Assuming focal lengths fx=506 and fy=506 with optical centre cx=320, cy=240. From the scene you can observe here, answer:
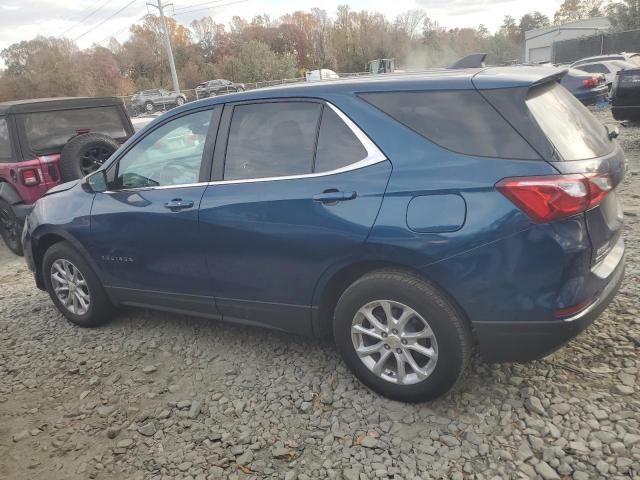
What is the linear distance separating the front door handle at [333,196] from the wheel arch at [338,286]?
34cm

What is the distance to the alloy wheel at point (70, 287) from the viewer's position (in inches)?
159

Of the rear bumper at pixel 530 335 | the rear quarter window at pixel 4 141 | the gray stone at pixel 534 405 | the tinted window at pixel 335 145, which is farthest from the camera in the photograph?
the rear quarter window at pixel 4 141

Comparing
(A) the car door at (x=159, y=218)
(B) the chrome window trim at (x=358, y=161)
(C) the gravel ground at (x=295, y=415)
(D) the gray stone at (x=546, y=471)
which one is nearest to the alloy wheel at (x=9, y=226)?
(C) the gravel ground at (x=295, y=415)

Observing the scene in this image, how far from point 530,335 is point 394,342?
667 millimetres

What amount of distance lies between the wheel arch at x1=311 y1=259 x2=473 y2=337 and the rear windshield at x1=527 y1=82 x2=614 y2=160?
0.85m

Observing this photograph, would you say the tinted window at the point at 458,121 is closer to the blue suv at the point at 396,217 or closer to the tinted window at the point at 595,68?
the blue suv at the point at 396,217

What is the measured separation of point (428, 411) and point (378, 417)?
0.27 m

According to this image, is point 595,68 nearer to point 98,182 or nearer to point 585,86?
point 585,86

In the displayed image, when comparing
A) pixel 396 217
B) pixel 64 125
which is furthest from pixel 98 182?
pixel 64 125

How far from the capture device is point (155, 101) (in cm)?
3884

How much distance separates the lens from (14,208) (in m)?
5.99

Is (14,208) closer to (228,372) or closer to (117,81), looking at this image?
(228,372)

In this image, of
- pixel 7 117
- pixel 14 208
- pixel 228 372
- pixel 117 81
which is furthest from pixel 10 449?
pixel 117 81

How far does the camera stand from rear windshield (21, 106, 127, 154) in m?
Answer: 6.08
